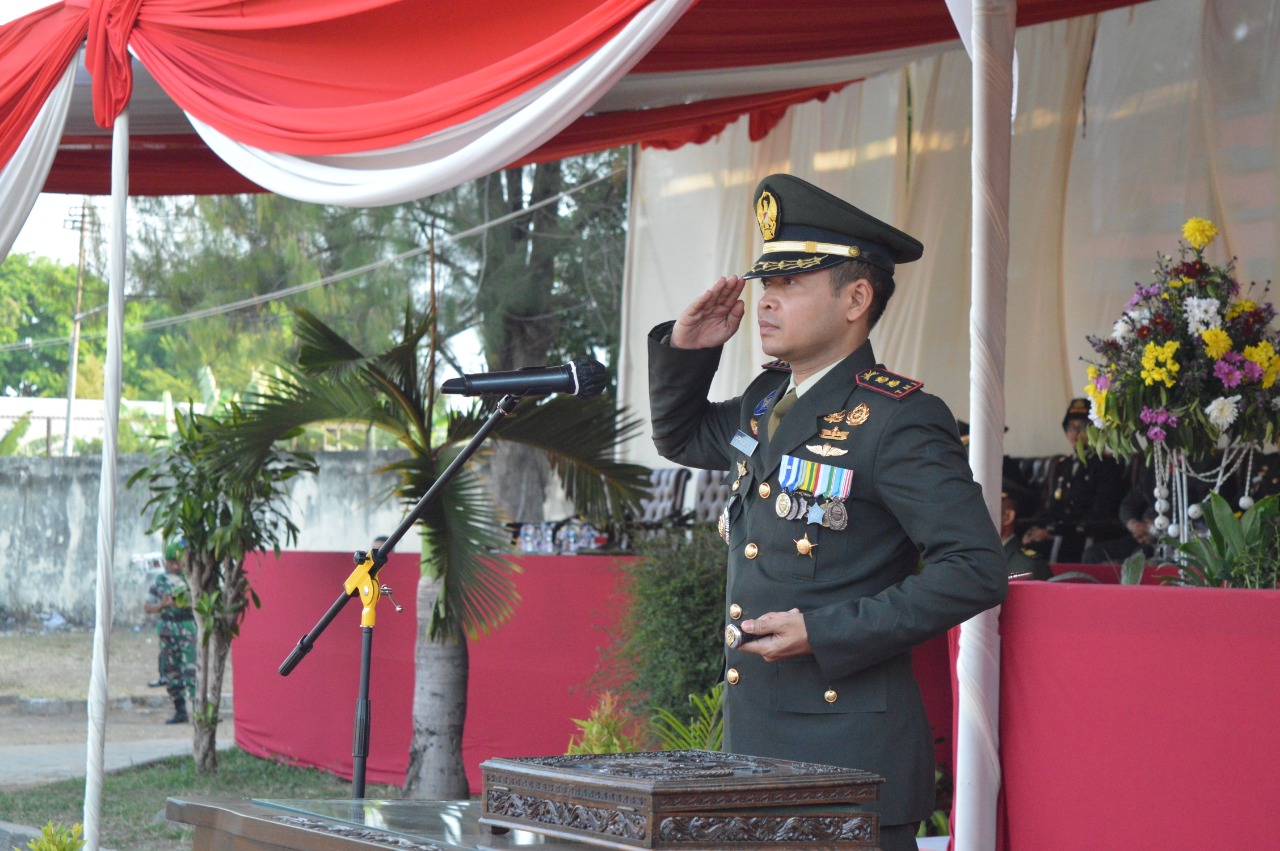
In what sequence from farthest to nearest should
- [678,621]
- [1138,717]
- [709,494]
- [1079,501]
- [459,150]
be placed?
[709,494], [1079,501], [678,621], [459,150], [1138,717]

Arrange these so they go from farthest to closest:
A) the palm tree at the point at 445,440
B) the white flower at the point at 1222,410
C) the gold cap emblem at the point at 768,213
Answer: the palm tree at the point at 445,440, the white flower at the point at 1222,410, the gold cap emblem at the point at 768,213

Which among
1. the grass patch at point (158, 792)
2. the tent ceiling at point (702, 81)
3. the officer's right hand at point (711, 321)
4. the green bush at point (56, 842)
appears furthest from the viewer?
the grass patch at point (158, 792)

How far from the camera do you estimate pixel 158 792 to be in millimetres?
7613

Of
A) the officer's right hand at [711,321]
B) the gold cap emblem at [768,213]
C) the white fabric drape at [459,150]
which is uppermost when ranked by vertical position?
the white fabric drape at [459,150]

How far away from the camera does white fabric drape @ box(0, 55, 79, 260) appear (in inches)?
192

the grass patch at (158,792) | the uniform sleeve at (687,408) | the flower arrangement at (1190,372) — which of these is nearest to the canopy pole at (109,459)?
the grass patch at (158,792)

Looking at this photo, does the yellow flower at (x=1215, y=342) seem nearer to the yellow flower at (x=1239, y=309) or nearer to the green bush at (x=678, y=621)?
the yellow flower at (x=1239, y=309)

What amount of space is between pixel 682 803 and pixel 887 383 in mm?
Result: 1012

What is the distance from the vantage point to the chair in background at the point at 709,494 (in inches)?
376

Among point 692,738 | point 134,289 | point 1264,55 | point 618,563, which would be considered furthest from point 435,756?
point 134,289

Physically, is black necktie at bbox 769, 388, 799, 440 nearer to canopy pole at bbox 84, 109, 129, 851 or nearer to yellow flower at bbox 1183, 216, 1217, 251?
canopy pole at bbox 84, 109, 129, 851

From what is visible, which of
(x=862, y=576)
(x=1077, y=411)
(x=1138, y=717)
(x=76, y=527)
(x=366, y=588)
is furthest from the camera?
(x=76, y=527)

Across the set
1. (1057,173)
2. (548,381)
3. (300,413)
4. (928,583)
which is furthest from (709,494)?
(928,583)

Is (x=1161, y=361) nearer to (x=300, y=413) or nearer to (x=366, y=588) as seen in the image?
(x=366, y=588)
